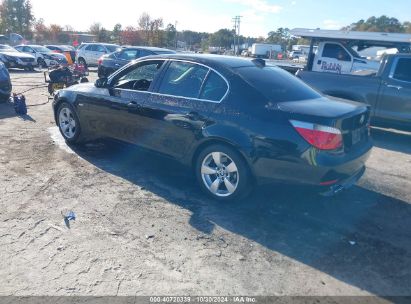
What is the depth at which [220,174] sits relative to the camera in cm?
414

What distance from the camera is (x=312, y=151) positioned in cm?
347

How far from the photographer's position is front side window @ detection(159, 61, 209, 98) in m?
4.27

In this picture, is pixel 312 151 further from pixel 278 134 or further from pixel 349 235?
pixel 349 235

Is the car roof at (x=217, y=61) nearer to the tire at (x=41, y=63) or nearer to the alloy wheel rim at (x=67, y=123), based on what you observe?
the alloy wheel rim at (x=67, y=123)

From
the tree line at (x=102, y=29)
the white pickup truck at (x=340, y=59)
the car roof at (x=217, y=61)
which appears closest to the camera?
the car roof at (x=217, y=61)

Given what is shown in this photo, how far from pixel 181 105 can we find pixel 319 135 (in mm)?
1703

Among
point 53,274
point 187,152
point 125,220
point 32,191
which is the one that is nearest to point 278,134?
point 187,152

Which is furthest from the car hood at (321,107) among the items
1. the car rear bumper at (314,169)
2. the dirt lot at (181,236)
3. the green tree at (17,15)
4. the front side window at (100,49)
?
the green tree at (17,15)

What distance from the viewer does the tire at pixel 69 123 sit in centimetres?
581

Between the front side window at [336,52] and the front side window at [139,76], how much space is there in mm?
6897

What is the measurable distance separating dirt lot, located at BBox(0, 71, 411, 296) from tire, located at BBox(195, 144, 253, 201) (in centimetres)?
15

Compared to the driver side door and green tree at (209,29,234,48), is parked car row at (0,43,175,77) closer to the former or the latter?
the driver side door

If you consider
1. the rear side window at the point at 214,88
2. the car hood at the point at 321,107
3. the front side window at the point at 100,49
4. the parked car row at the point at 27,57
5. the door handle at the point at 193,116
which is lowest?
the parked car row at the point at 27,57

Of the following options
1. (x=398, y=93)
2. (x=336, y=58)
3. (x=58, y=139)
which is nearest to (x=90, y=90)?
(x=58, y=139)
